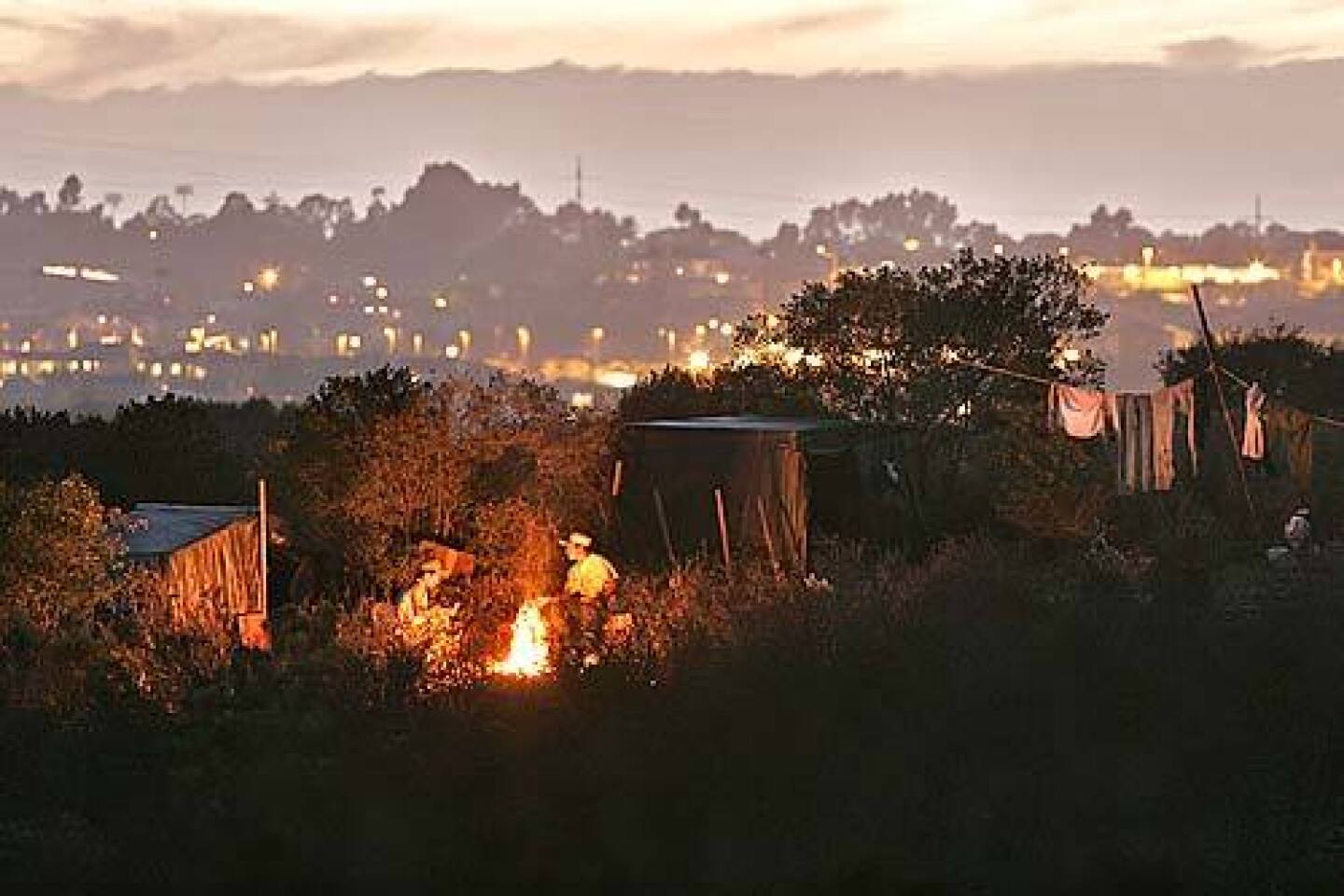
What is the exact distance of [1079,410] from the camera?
2114 centimetres

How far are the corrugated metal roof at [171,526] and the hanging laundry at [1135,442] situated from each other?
28.7 feet

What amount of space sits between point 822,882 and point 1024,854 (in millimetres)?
1009

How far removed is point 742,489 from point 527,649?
20.5 ft

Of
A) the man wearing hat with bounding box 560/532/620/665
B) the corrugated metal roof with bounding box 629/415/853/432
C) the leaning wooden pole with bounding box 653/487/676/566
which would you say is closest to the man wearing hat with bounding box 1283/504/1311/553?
the corrugated metal roof with bounding box 629/415/853/432

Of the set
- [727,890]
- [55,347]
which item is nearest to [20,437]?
[727,890]

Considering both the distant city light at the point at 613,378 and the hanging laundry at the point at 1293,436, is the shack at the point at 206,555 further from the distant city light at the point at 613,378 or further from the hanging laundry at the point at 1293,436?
the distant city light at the point at 613,378

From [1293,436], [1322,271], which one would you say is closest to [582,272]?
[1322,271]

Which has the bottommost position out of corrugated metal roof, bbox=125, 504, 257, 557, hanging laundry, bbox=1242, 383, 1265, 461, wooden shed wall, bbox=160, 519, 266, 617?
wooden shed wall, bbox=160, 519, 266, 617

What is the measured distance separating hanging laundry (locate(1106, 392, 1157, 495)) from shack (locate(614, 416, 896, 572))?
243 cm

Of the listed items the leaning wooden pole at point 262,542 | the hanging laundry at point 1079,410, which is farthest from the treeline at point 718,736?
the hanging laundry at point 1079,410

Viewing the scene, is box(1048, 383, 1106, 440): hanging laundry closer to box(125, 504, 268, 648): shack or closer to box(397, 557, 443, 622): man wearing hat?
box(397, 557, 443, 622): man wearing hat

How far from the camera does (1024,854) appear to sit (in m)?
9.87

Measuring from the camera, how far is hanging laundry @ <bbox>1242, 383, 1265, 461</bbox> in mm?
22469

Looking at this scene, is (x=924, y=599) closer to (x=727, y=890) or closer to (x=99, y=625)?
(x=727, y=890)
